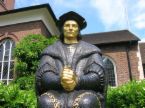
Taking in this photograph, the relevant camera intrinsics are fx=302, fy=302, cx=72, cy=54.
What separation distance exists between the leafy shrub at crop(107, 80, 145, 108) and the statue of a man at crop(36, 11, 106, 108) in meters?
4.98

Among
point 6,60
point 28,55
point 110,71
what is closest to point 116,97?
point 28,55

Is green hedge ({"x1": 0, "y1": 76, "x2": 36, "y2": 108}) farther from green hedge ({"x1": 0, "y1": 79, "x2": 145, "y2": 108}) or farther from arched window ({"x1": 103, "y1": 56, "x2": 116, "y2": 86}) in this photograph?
arched window ({"x1": 103, "y1": 56, "x2": 116, "y2": 86})

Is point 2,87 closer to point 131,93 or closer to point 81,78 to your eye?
point 131,93

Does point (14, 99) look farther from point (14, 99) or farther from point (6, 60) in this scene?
point (6, 60)

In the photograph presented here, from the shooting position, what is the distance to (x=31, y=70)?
16359 millimetres

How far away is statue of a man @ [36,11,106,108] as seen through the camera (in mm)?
3908

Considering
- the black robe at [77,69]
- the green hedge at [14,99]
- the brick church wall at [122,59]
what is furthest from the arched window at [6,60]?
the black robe at [77,69]

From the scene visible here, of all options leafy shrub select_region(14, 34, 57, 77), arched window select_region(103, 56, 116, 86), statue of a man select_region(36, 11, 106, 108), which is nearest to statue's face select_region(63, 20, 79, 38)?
statue of a man select_region(36, 11, 106, 108)

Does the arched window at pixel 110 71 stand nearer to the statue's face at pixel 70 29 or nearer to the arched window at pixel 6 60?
the arched window at pixel 6 60

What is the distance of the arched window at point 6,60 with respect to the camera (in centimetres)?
1930

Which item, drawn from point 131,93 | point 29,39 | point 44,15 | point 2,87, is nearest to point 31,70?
point 29,39

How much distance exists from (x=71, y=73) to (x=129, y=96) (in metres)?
5.87

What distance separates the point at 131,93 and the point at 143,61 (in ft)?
50.2

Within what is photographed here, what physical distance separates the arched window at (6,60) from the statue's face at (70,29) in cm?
1492
